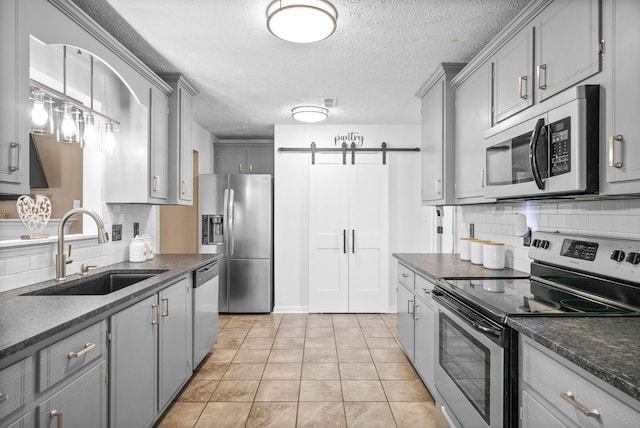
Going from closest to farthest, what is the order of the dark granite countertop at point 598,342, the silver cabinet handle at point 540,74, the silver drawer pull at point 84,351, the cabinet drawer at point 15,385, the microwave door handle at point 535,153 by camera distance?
the dark granite countertop at point 598,342 < the cabinet drawer at point 15,385 < the silver drawer pull at point 84,351 < the microwave door handle at point 535,153 < the silver cabinet handle at point 540,74

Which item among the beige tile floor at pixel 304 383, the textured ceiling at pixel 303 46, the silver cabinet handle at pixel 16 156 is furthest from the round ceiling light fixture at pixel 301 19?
the beige tile floor at pixel 304 383

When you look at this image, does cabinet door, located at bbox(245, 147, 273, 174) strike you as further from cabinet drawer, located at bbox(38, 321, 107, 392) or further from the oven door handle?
cabinet drawer, located at bbox(38, 321, 107, 392)

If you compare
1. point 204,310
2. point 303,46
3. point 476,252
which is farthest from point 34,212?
point 476,252

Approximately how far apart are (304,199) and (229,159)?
1615 mm

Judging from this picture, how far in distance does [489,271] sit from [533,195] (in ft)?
2.87

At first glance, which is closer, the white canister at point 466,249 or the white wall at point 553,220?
the white wall at point 553,220

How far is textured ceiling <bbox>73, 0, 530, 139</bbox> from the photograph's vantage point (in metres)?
2.05

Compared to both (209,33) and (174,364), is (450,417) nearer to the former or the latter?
(174,364)

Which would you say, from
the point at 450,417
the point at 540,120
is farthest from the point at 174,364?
the point at 540,120

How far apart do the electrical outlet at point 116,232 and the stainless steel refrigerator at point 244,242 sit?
179 cm

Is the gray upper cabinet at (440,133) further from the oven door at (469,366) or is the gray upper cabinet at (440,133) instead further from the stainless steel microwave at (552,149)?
the oven door at (469,366)

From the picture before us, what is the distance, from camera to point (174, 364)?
2303 mm

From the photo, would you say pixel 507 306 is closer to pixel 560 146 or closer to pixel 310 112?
pixel 560 146

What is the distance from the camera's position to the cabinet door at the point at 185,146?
10.2 ft
